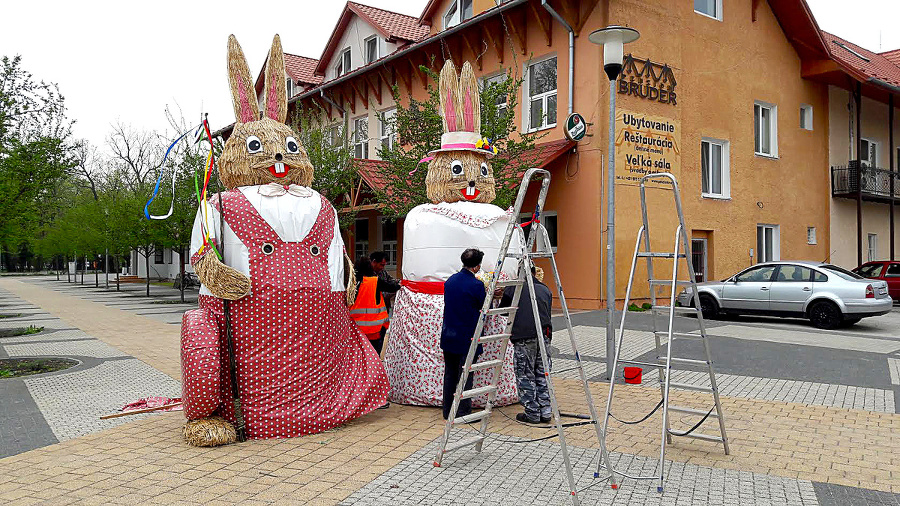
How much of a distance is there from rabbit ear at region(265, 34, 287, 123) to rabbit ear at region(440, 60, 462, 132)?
1.75 metres

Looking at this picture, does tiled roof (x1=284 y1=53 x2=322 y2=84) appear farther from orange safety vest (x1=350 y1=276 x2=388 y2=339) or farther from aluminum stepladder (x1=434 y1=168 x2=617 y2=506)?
aluminum stepladder (x1=434 y1=168 x2=617 y2=506)

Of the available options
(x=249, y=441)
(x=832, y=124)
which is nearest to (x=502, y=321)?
(x=249, y=441)

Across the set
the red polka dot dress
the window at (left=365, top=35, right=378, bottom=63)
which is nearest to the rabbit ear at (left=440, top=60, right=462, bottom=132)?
the red polka dot dress

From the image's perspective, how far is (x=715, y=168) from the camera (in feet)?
61.5

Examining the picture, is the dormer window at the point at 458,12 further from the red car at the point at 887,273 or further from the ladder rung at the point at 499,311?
the ladder rung at the point at 499,311

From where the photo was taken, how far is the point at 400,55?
19.8 metres

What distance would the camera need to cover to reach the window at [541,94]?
56.5 feet

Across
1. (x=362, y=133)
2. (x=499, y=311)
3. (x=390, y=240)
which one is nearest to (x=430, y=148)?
(x=499, y=311)

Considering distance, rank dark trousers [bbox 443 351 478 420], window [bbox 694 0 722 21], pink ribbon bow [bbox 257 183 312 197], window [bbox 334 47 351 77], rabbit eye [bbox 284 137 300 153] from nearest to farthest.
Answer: pink ribbon bow [bbox 257 183 312 197]
dark trousers [bbox 443 351 478 420]
rabbit eye [bbox 284 137 300 153]
window [bbox 694 0 722 21]
window [bbox 334 47 351 77]

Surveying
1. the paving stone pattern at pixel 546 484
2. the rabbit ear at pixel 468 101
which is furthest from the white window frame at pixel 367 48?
the paving stone pattern at pixel 546 484

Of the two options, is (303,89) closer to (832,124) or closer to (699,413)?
(832,124)

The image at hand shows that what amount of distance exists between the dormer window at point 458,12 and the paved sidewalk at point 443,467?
650 inches

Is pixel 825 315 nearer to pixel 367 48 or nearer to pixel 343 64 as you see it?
pixel 367 48

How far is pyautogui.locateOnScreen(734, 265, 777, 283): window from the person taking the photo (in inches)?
588
